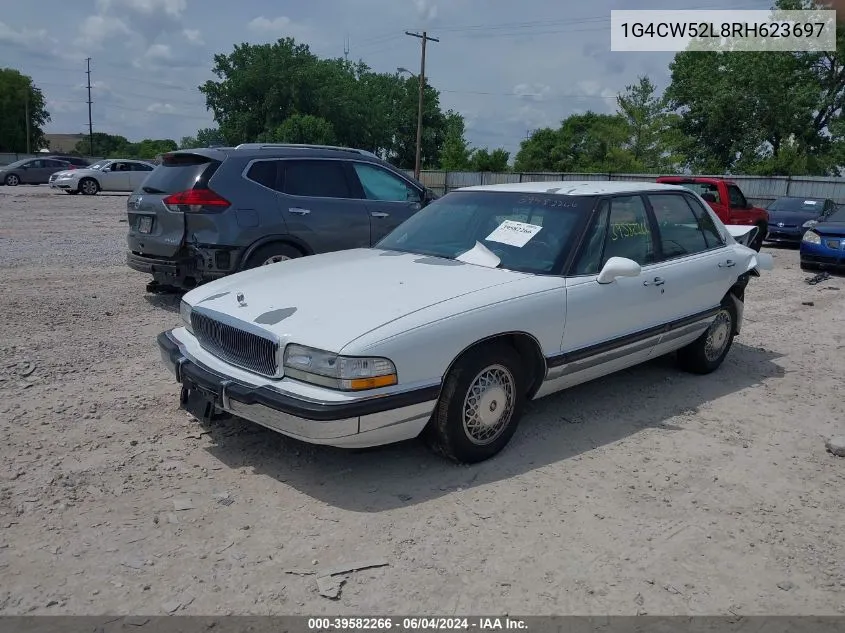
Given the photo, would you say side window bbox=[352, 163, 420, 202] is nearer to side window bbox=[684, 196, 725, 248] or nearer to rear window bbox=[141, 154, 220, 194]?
rear window bbox=[141, 154, 220, 194]

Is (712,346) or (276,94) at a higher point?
(276,94)

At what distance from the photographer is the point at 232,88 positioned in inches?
2094

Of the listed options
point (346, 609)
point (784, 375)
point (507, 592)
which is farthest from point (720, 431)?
point (346, 609)

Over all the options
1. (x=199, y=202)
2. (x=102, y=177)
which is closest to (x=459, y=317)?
(x=199, y=202)

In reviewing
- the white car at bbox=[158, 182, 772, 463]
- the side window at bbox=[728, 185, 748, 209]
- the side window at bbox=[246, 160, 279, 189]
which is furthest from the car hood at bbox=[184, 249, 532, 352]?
the side window at bbox=[728, 185, 748, 209]

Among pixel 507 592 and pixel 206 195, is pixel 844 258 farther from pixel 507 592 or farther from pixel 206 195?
pixel 507 592

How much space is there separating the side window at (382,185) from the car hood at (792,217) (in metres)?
12.6

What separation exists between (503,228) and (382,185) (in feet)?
12.2

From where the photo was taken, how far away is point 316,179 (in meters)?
7.80

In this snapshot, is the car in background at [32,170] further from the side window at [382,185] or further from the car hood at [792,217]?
the car hood at [792,217]

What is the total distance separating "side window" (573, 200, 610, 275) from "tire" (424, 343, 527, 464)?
→ 0.81m

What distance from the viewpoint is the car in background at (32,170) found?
31.2 metres

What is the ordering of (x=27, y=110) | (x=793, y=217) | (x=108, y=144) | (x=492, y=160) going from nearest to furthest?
(x=793, y=217)
(x=492, y=160)
(x=27, y=110)
(x=108, y=144)

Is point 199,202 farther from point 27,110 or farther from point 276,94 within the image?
point 27,110
